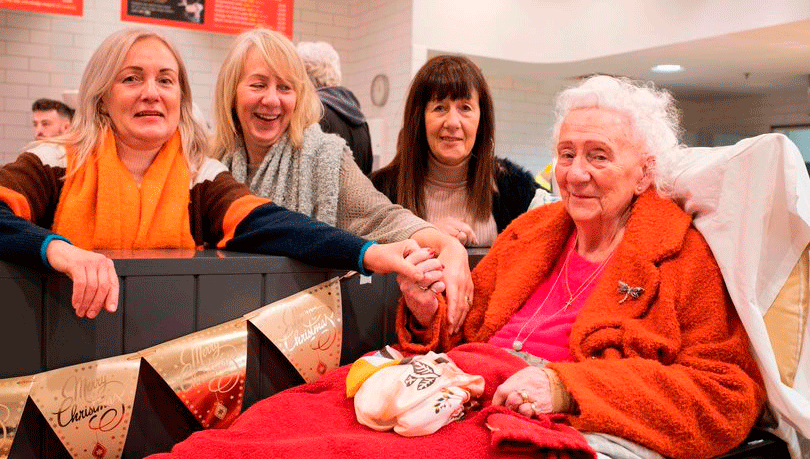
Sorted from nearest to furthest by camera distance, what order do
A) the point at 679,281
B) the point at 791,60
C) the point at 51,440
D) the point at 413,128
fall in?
the point at 51,440
the point at 679,281
the point at 413,128
the point at 791,60

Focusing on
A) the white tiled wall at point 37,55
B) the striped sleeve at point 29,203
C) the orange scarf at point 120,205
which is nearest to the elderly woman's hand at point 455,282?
the orange scarf at point 120,205

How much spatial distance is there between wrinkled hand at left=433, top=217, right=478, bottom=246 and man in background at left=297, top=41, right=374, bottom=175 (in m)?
0.86

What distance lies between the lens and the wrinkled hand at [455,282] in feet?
7.43

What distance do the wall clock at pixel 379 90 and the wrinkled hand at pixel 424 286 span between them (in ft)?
18.2

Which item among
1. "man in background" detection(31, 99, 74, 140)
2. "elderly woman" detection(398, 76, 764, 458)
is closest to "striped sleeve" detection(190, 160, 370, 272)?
"elderly woman" detection(398, 76, 764, 458)

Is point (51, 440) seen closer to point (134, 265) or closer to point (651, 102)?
point (134, 265)

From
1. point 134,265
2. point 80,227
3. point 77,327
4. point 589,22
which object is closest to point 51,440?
point 77,327

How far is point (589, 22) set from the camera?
7.71 m

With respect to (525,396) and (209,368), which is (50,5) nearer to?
(209,368)

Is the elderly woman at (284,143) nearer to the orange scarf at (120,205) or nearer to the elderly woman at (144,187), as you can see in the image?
the elderly woman at (144,187)

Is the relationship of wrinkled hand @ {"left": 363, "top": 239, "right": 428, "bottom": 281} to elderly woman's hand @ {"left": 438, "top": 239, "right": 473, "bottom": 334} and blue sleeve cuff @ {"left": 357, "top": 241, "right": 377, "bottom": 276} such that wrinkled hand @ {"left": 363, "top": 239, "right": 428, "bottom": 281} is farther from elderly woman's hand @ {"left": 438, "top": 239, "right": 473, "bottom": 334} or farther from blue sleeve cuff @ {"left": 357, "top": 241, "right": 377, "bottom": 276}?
elderly woman's hand @ {"left": 438, "top": 239, "right": 473, "bottom": 334}

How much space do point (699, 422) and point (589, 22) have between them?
21.2 feet

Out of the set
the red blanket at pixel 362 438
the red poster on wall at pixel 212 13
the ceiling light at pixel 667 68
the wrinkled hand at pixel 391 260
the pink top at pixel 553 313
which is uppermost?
the ceiling light at pixel 667 68

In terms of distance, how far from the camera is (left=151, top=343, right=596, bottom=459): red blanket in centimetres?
167
